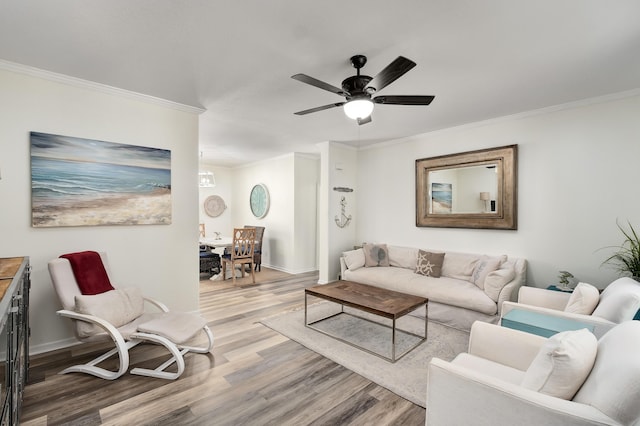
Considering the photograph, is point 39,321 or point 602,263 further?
point 602,263

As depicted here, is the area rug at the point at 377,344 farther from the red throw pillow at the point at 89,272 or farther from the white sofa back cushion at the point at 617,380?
the red throw pillow at the point at 89,272

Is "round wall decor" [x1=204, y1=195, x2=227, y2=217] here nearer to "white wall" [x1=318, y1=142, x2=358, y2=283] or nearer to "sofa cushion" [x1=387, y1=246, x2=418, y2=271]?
"white wall" [x1=318, y1=142, x2=358, y2=283]

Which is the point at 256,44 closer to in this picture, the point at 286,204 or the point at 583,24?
the point at 583,24

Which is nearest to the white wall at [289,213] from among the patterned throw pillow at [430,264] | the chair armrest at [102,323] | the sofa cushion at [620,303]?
the patterned throw pillow at [430,264]

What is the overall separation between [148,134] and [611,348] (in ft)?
13.3

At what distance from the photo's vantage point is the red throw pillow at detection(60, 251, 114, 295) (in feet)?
8.68

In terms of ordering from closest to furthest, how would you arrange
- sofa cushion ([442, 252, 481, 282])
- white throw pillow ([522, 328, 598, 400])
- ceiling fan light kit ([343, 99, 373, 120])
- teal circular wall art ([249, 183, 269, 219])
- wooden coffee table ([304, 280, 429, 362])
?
white throw pillow ([522, 328, 598, 400]), ceiling fan light kit ([343, 99, 373, 120]), wooden coffee table ([304, 280, 429, 362]), sofa cushion ([442, 252, 481, 282]), teal circular wall art ([249, 183, 269, 219])

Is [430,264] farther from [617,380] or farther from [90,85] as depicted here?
[90,85]

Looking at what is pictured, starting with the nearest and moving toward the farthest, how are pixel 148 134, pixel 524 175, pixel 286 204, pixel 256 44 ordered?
pixel 256 44 < pixel 148 134 < pixel 524 175 < pixel 286 204

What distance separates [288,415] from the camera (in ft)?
6.53

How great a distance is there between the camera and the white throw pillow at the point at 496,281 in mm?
3340

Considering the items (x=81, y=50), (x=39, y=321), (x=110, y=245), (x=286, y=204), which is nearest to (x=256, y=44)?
(x=81, y=50)

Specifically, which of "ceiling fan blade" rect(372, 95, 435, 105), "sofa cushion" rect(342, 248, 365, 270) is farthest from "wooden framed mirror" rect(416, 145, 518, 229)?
"ceiling fan blade" rect(372, 95, 435, 105)

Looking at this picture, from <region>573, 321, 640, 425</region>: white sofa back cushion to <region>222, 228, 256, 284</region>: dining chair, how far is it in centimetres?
495
